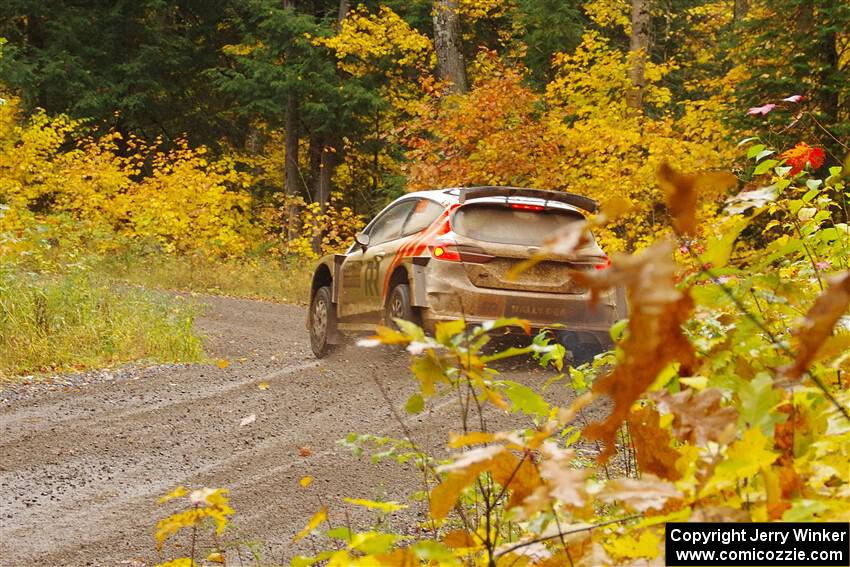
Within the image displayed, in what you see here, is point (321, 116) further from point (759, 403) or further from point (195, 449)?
point (759, 403)

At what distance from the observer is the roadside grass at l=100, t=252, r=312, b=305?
20891 millimetres

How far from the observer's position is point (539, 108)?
22.4m

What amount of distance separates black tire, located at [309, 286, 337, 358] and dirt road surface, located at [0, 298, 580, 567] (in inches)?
12.1

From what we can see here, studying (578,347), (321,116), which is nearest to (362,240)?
(578,347)

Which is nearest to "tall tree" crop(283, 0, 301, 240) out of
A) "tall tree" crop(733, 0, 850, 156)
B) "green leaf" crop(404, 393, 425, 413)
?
A: "tall tree" crop(733, 0, 850, 156)

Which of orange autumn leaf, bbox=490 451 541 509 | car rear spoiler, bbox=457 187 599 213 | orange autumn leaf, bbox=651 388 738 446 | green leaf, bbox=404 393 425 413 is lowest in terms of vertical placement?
orange autumn leaf, bbox=490 451 541 509

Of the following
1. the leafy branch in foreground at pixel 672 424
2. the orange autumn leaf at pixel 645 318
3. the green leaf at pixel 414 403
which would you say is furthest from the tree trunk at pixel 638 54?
the orange autumn leaf at pixel 645 318

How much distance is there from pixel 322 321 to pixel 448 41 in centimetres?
1201

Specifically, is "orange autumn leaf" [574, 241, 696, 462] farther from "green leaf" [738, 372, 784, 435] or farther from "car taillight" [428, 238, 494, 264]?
"car taillight" [428, 238, 494, 264]

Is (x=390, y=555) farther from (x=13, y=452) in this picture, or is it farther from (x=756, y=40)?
(x=756, y=40)

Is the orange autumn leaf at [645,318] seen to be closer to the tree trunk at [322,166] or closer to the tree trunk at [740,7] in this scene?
the tree trunk at [740,7]

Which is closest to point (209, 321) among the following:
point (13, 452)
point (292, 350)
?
point (292, 350)

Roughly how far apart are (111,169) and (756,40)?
16557 mm

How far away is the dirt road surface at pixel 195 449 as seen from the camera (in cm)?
489
